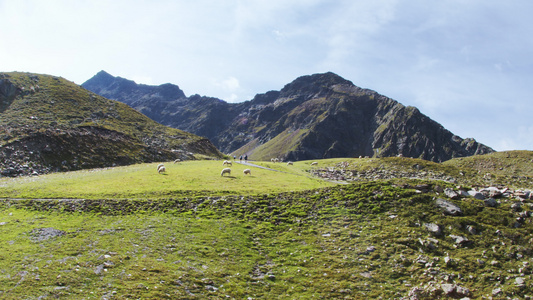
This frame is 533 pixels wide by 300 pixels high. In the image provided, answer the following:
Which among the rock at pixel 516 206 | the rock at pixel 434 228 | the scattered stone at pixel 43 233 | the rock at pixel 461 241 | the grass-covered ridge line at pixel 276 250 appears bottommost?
the scattered stone at pixel 43 233

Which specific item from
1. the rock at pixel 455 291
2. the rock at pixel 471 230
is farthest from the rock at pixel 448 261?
the rock at pixel 471 230

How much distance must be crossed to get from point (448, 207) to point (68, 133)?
8284 centimetres

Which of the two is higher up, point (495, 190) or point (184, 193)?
point (495, 190)

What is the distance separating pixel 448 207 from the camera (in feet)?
66.2

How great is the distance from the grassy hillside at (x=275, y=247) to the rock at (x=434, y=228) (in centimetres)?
13

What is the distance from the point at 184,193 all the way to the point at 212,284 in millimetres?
21648

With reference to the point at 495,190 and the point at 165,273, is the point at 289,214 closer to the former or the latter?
the point at 165,273

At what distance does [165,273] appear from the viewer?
14.9m

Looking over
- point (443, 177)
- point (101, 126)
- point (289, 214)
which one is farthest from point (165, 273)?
point (101, 126)

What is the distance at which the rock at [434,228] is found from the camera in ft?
59.4

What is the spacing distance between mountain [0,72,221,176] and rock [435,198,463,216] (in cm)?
6755

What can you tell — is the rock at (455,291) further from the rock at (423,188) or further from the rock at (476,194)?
the rock at (423,188)

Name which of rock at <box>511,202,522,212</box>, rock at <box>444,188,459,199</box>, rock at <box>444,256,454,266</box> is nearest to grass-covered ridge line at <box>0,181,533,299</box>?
rock at <box>444,256,454,266</box>

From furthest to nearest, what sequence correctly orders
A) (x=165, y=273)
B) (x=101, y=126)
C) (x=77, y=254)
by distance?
(x=101, y=126)
(x=77, y=254)
(x=165, y=273)
